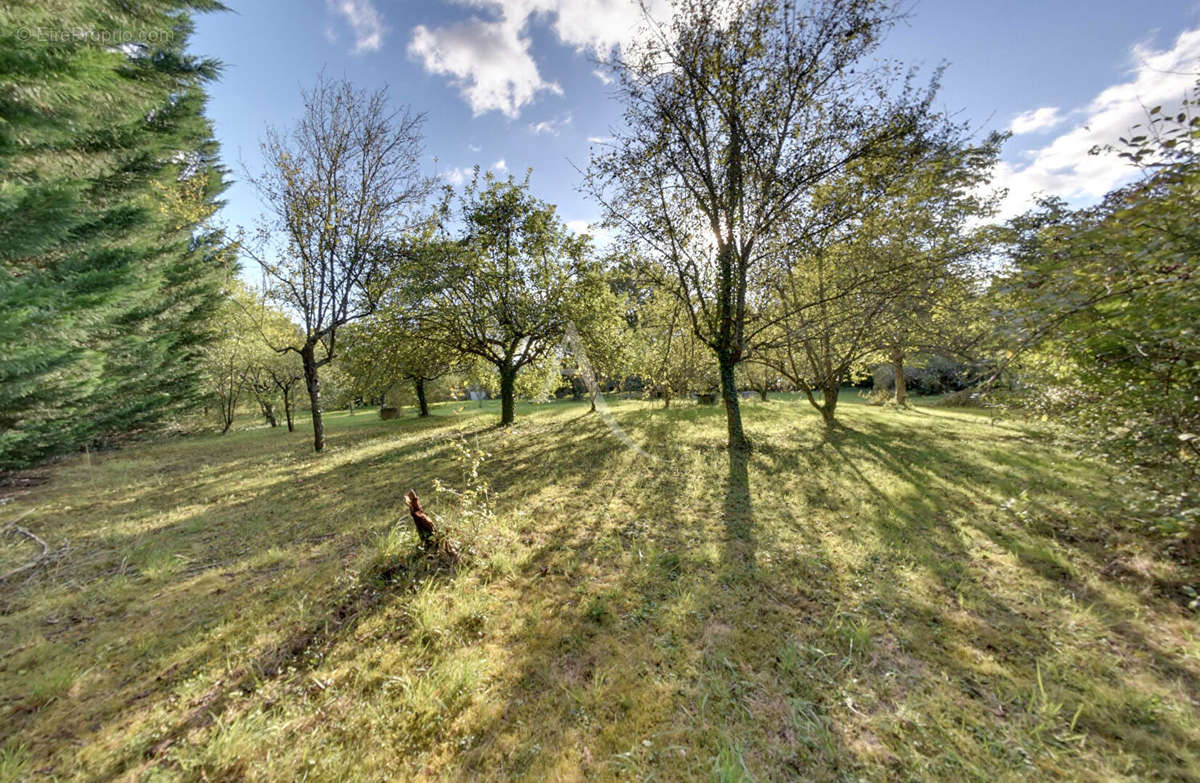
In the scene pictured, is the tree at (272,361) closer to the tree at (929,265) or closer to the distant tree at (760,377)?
the distant tree at (760,377)

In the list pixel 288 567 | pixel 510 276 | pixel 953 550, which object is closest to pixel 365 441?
pixel 510 276

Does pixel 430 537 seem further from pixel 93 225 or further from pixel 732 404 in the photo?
pixel 93 225

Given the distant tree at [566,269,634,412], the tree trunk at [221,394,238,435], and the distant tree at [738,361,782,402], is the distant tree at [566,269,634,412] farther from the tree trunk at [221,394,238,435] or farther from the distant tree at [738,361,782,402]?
the tree trunk at [221,394,238,435]

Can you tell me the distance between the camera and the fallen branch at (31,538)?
4.84m

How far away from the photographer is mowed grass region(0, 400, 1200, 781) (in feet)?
8.05

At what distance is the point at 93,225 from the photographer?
8602mm

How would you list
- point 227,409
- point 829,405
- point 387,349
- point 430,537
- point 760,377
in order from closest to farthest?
1. point 430,537
2. point 829,405
3. point 387,349
4. point 760,377
5. point 227,409

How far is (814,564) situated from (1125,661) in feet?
7.82

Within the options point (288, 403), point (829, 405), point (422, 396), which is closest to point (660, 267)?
point (829, 405)

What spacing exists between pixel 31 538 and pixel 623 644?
9951 millimetres

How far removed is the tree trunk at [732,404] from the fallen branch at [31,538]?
1254 centimetres

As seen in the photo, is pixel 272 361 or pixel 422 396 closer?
pixel 272 361

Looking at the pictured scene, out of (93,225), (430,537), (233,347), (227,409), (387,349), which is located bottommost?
(430,537)

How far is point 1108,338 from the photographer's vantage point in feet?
13.1
